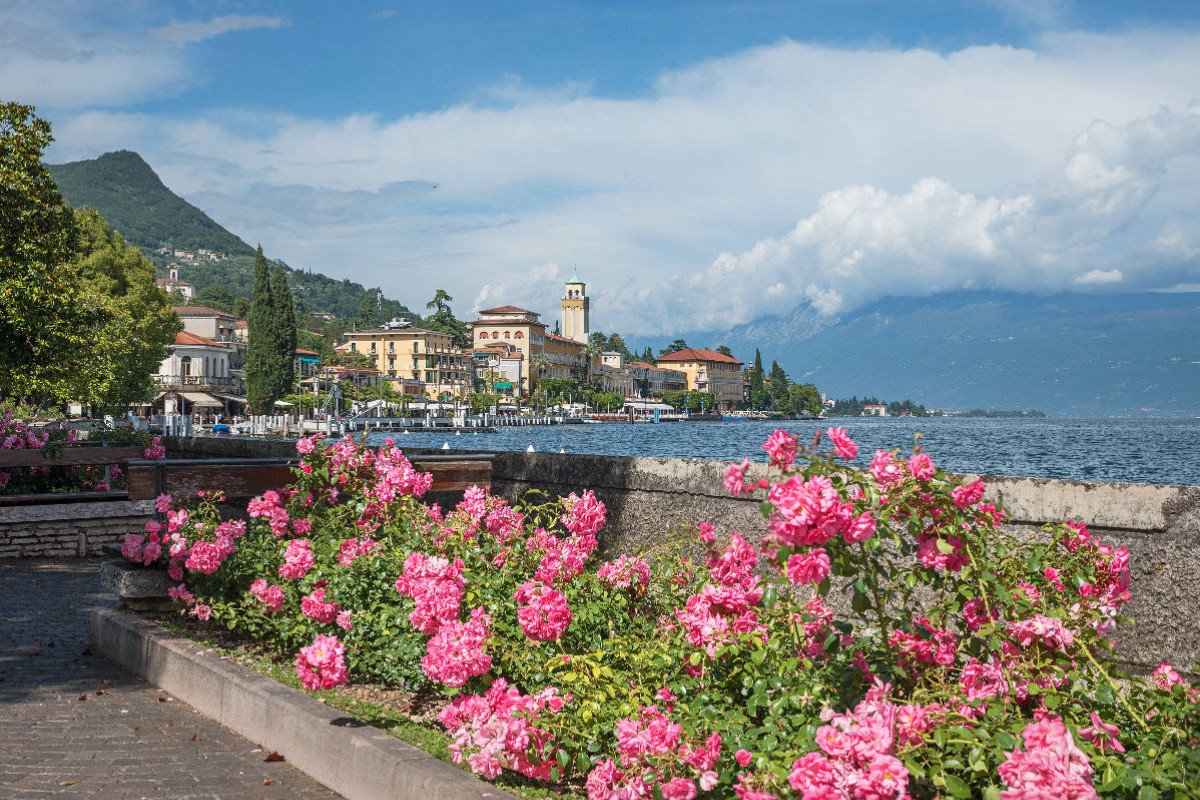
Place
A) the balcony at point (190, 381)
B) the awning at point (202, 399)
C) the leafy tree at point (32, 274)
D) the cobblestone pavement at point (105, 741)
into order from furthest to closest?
the balcony at point (190, 381), the awning at point (202, 399), the leafy tree at point (32, 274), the cobblestone pavement at point (105, 741)

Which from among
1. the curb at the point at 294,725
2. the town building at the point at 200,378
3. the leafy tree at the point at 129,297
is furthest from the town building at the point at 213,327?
the curb at the point at 294,725

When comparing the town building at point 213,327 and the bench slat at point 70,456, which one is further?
the town building at point 213,327

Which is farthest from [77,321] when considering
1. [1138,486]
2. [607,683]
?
[1138,486]

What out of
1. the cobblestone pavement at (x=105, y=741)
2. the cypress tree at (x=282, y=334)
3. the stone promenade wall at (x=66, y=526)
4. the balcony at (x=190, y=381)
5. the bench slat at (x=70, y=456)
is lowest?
the cobblestone pavement at (x=105, y=741)

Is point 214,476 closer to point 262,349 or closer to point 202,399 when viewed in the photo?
point 262,349

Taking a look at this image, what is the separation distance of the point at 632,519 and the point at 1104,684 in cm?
355

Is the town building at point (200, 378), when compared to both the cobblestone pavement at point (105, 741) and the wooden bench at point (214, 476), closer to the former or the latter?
the wooden bench at point (214, 476)

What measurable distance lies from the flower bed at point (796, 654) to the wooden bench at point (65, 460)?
802 centimetres

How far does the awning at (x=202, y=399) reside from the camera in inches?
4358

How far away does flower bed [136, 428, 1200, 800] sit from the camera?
9.36 ft

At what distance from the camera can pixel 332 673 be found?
4.58m

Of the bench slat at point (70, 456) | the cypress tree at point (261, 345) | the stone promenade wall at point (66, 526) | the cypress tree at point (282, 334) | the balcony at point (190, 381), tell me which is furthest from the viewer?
the balcony at point (190, 381)

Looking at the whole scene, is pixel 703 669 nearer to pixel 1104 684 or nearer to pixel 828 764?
pixel 828 764

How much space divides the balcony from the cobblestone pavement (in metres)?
113
